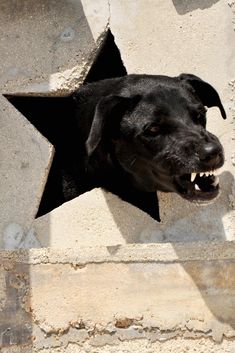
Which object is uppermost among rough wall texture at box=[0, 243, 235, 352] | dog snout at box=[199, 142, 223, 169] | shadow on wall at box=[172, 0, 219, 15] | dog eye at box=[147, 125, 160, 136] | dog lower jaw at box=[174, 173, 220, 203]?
dog snout at box=[199, 142, 223, 169]

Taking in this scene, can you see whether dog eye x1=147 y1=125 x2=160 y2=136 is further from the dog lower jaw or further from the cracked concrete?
the cracked concrete

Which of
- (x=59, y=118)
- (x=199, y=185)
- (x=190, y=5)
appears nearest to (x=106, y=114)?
(x=199, y=185)

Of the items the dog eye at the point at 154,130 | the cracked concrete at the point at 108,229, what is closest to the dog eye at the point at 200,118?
the dog eye at the point at 154,130

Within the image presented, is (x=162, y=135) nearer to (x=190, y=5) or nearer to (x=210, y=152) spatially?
(x=210, y=152)

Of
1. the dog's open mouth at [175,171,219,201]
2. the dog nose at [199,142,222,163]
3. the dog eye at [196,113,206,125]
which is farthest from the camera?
the dog eye at [196,113,206,125]

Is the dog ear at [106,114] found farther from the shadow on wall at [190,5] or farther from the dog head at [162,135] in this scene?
the shadow on wall at [190,5]

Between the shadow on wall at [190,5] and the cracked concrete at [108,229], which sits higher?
the shadow on wall at [190,5]

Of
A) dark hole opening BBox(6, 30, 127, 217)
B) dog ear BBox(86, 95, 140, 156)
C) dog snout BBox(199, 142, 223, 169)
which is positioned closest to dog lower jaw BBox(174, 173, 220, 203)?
dog snout BBox(199, 142, 223, 169)

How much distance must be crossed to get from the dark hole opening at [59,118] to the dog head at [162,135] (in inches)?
24.7

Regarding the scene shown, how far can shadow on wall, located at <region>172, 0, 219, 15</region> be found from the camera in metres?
5.16

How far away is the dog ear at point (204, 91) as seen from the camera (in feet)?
14.1

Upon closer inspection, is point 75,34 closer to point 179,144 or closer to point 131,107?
point 131,107

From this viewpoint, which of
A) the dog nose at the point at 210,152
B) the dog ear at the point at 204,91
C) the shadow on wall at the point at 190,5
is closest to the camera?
the dog nose at the point at 210,152

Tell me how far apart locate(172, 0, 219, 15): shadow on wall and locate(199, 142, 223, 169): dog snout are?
1.71 metres
